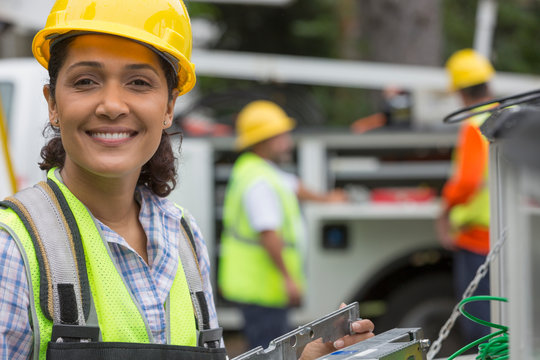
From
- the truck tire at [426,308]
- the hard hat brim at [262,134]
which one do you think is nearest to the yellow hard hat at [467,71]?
the hard hat brim at [262,134]

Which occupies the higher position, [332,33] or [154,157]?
[332,33]

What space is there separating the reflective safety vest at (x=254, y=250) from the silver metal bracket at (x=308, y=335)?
121 inches

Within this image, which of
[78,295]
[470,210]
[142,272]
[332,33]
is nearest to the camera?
[78,295]

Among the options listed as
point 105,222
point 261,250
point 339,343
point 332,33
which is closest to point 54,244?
point 105,222

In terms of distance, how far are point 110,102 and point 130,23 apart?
0.17 meters

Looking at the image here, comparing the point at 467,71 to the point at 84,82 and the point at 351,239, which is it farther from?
the point at 84,82

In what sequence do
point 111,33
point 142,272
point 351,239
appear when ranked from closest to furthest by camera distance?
1. point 111,33
2. point 142,272
3. point 351,239

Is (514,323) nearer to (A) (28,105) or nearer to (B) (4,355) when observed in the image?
(B) (4,355)

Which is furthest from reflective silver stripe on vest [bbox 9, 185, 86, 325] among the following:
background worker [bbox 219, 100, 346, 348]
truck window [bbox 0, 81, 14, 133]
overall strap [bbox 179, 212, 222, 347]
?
truck window [bbox 0, 81, 14, 133]

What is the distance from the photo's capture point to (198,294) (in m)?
1.95

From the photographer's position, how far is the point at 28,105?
5.68 metres

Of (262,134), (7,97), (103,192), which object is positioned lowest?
(103,192)

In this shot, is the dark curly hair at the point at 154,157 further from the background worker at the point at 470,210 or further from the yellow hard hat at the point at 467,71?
the yellow hard hat at the point at 467,71

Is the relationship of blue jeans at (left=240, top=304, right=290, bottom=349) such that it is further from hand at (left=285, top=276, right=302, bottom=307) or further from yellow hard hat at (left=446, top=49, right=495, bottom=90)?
yellow hard hat at (left=446, top=49, right=495, bottom=90)
